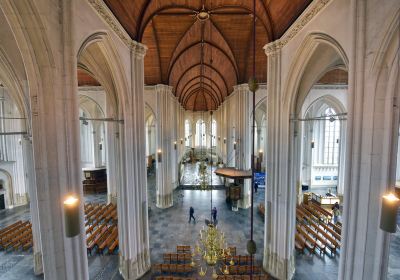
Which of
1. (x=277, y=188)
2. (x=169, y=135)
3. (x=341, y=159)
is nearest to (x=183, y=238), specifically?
(x=277, y=188)

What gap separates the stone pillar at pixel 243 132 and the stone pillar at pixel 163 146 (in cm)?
498

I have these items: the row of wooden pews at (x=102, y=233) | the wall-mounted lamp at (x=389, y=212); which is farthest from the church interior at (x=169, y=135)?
the row of wooden pews at (x=102, y=233)

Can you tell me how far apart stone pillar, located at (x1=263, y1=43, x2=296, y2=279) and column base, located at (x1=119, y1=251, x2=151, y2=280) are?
494 cm

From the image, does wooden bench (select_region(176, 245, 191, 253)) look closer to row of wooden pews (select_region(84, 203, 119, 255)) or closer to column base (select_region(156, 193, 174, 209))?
row of wooden pews (select_region(84, 203, 119, 255))

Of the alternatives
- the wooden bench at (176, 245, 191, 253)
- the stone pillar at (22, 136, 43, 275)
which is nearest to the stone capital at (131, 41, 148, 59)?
the stone pillar at (22, 136, 43, 275)

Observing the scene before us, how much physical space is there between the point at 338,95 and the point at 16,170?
24.3 metres

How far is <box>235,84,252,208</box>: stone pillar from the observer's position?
14352 millimetres

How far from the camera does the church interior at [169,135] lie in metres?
3.92

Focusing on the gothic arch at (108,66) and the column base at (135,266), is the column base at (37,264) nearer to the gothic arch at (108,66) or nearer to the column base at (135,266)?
the column base at (135,266)

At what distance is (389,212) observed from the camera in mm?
2797

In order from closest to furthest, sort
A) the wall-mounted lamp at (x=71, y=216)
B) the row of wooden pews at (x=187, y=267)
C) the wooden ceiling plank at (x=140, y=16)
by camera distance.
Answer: the wall-mounted lamp at (x=71, y=216) < the wooden ceiling plank at (x=140, y=16) < the row of wooden pews at (x=187, y=267)

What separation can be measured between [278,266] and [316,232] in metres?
5.61

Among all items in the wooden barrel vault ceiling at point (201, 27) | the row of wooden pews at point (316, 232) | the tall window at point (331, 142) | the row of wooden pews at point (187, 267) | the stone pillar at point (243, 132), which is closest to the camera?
the wooden barrel vault ceiling at point (201, 27)

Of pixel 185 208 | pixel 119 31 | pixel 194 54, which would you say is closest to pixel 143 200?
pixel 119 31
